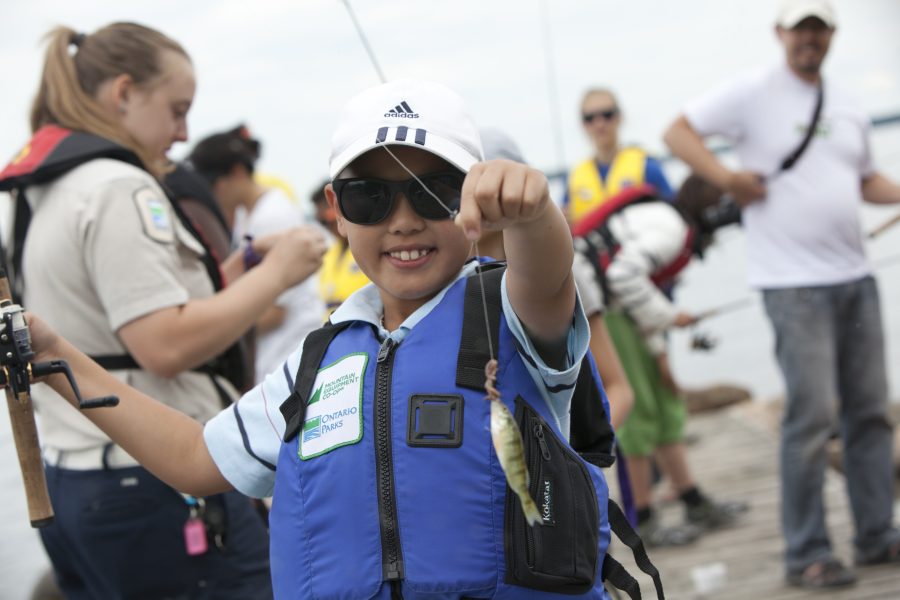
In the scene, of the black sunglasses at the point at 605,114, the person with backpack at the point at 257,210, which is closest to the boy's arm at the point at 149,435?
the person with backpack at the point at 257,210

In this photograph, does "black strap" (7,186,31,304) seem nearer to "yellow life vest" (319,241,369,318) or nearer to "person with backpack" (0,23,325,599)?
"person with backpack" (0,23,325,599)

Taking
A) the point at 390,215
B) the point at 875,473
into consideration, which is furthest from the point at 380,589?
the point at 875,473

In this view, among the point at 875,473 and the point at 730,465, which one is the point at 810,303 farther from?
the point at 730,465

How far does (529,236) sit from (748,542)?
14.7ft

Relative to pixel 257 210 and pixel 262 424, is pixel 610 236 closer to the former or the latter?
pixel 257 210

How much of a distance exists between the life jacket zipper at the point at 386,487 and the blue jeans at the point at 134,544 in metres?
1.12

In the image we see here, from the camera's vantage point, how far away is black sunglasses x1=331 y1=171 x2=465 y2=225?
2.01 meters

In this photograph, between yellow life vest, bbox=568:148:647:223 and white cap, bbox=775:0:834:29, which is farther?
yellow life vest, bbox=568:148:647:223

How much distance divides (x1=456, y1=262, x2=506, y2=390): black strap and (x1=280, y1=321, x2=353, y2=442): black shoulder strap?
285mm

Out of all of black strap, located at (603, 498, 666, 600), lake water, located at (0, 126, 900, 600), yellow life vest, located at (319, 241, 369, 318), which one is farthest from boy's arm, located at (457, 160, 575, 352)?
lake water, located at (0, 126, 900, 600)

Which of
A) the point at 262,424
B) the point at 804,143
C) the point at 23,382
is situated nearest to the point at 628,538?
the point at 262,424

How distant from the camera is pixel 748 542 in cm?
582

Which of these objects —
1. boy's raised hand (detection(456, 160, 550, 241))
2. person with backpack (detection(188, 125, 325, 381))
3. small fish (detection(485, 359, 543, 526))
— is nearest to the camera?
boy's raised hand (detection(456, 160, 550, 241))

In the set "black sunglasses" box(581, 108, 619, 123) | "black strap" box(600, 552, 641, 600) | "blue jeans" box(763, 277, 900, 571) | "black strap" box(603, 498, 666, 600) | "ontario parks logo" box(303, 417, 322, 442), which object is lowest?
"blue jeans" box(763, 277, 900, 571)
